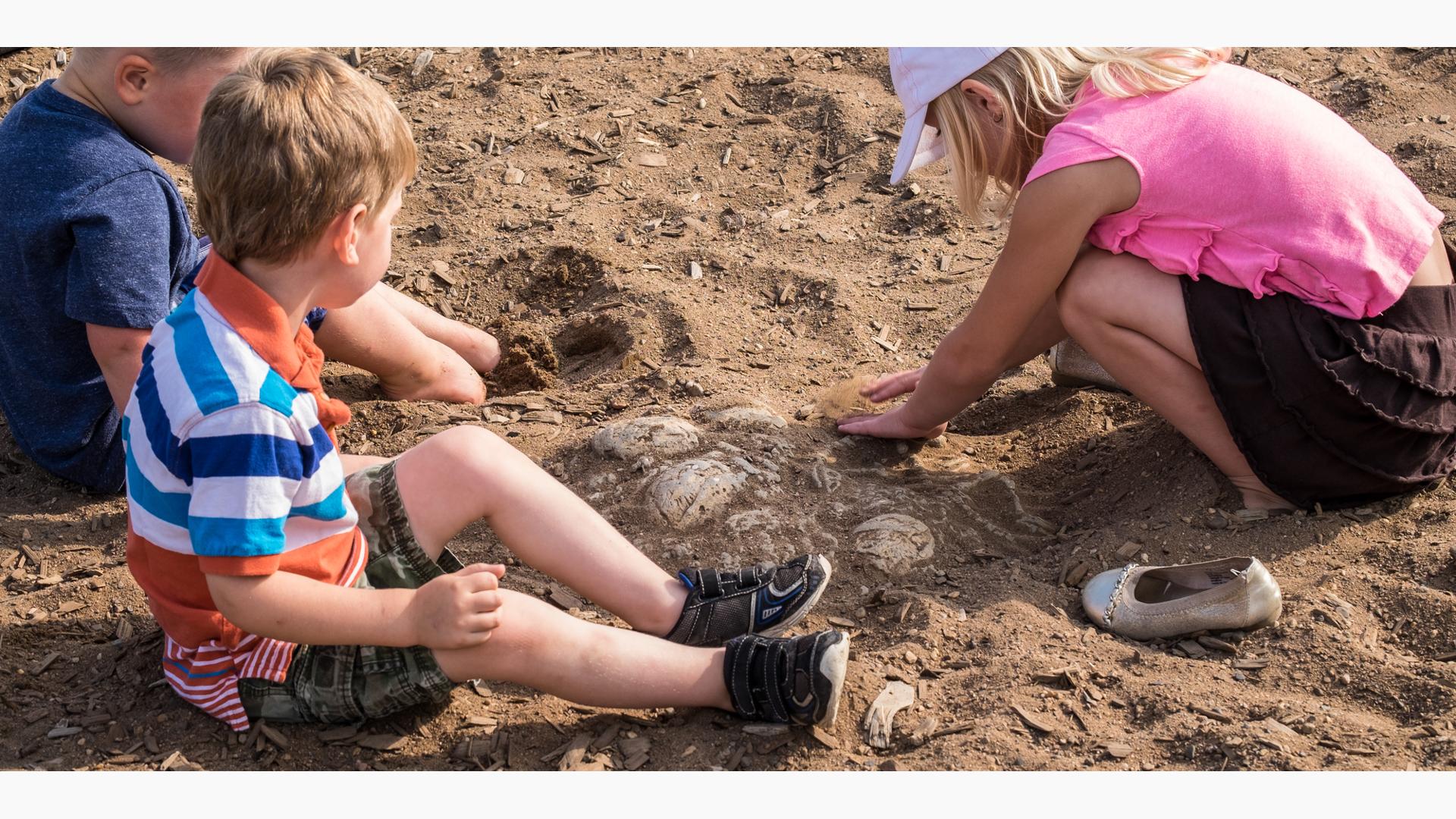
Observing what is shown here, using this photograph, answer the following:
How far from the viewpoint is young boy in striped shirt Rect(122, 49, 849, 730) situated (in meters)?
2.10

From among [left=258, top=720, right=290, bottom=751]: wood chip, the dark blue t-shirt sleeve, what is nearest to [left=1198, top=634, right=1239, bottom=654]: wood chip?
[left=258, top=720, right=290, bottom=751]: wood chip

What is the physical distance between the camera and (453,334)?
3881 mm

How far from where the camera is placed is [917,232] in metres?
4.48

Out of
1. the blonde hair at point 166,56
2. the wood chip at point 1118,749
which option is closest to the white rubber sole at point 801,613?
the wood chip at point 1118,749

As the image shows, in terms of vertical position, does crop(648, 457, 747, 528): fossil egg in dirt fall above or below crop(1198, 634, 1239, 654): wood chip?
below

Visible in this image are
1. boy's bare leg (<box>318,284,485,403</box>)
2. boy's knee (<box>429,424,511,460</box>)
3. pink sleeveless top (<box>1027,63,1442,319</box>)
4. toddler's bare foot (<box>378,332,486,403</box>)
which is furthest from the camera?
toddler's bare foot (<box>378,332,486,403</box>)

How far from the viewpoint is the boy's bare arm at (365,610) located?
2.14 m

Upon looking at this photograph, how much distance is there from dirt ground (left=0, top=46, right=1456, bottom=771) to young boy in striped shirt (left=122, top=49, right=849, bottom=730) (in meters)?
0.15

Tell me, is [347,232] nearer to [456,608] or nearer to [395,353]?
[456,608]

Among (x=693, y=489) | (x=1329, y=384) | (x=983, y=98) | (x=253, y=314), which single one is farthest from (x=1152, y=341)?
(x=253, y=314)

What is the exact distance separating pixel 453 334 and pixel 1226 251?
2.27 m

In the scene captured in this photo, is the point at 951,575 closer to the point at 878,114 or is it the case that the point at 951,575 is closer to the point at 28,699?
the point at 28,699

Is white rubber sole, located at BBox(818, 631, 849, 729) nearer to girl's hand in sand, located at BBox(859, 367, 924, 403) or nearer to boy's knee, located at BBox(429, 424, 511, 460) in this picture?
boy's knee, located at BBox(429, 424, 511, 460)

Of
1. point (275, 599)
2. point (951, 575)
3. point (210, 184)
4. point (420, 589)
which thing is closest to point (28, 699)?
point (275, 599)
